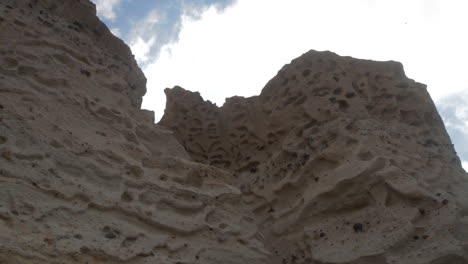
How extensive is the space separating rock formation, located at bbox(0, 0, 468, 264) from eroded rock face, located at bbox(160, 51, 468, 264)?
0.04 feet

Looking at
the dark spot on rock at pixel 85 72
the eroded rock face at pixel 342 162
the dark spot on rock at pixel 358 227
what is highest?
the dark spot on rock at pixel 85 72

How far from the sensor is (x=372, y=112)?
495 centimetres

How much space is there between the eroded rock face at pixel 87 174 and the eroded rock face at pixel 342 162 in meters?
0.65

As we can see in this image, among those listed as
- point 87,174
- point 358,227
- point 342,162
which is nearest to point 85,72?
point 87,174

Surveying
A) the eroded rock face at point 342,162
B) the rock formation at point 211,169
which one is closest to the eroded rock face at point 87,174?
the rock formation at point 211,169

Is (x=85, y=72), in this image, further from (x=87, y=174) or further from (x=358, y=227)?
(x=358, y=227)

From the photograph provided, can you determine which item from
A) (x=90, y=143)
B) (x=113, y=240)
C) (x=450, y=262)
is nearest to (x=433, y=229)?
(x=450, y=262)

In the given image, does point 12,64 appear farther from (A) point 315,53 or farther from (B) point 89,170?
(A) point 315,53

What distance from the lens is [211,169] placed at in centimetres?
407

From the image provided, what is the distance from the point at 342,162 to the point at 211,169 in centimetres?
111

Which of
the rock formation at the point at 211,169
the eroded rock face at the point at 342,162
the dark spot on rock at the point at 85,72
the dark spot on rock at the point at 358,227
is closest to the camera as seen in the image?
the rock formation at the point at 211,169

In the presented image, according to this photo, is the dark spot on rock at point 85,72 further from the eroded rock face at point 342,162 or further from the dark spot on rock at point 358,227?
the dark spot on rock at point 358,227

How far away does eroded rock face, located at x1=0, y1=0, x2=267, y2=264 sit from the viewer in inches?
108

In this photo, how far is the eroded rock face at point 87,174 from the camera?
273cm
